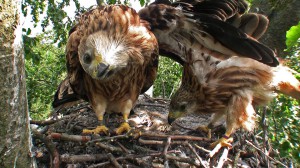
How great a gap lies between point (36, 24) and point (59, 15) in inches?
32.6

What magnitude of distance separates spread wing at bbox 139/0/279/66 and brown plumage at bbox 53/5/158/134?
257mm

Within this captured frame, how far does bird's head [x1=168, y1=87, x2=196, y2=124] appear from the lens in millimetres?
4141

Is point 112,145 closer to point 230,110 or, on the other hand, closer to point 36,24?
point 230,110

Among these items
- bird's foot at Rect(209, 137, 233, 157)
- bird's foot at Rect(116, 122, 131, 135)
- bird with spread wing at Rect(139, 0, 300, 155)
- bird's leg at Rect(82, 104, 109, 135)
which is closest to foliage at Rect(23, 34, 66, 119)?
bird's leg at Rect(82, 104, 109, 135)

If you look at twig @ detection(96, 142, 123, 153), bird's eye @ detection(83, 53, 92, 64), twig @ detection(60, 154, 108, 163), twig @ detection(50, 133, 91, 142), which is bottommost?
twig @ detection(60, 154, 108, 163)

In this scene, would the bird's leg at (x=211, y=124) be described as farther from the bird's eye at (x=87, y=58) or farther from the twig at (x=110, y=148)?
the bird's eye at (x=87, y=58)

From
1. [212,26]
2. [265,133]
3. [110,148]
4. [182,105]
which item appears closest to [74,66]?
[110,148]

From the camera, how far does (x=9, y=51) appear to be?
166cm

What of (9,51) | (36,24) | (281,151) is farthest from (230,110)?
(36,24)

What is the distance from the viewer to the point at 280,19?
4367 millimetres

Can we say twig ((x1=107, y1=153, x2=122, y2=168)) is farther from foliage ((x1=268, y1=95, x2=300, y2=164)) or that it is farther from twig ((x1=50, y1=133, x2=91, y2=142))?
foliage ((x1=268, y1=95, x2=300, y2=164))

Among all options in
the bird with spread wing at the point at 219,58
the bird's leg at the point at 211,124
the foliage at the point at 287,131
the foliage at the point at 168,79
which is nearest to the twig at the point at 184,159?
the bird with spread wing at the point at 219,58

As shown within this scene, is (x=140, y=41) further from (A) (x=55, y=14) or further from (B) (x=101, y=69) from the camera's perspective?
(A) (x=55, y=14)

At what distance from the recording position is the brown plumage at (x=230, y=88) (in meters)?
3.81
